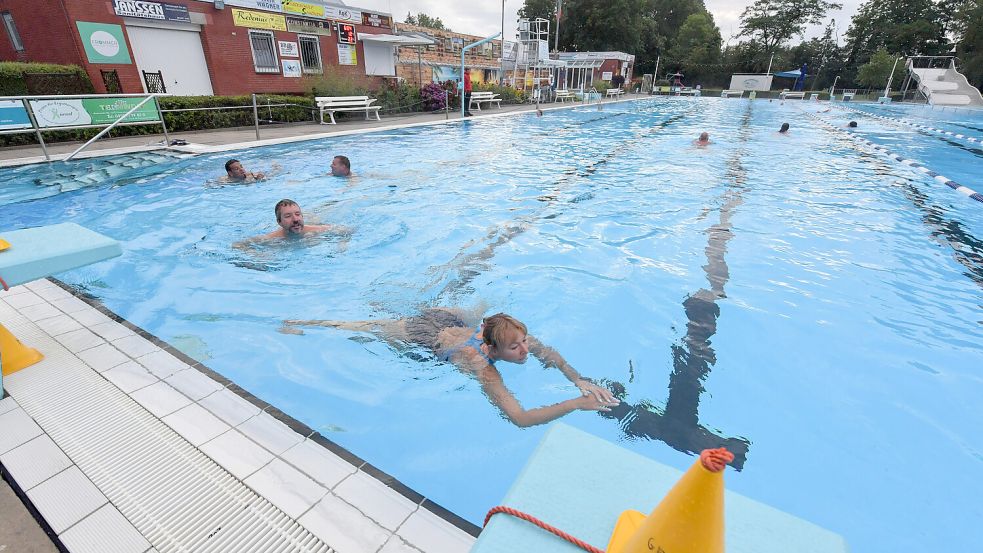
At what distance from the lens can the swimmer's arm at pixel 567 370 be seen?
308 centimetres

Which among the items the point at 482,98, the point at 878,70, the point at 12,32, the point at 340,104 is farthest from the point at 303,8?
the point at 878,70

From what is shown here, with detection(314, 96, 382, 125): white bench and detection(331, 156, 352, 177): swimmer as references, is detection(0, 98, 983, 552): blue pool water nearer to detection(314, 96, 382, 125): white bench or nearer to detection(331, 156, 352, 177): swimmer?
detection(331, 156, 352, 177): swimmer

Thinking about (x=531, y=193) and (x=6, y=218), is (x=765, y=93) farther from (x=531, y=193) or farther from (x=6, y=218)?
(x=6, y=218)

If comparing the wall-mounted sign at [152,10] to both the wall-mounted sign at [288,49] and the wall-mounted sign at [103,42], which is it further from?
the wall-mounted sign at [288,49]

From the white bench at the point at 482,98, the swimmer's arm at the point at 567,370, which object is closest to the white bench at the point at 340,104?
the white bench at the point at 482,98

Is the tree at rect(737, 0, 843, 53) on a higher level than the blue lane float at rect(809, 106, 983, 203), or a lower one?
higher

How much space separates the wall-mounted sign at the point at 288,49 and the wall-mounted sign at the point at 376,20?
3.65 meters

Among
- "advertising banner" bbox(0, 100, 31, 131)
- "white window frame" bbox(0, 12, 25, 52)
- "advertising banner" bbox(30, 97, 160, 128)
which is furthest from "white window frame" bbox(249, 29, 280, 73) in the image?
"advertising banner" bbox(0, 100, 31, 131)

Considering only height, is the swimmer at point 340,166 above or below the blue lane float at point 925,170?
above

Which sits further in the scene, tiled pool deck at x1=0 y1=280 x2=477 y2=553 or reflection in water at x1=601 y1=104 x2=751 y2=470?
reflection in water at x1=601 y1=104 x2=751 y2=470

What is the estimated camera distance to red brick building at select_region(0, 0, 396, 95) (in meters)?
12.7

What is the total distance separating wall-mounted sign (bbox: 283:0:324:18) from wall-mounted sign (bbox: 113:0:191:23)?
3.56 meters

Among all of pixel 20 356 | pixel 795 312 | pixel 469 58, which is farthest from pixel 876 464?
pixel 469 58

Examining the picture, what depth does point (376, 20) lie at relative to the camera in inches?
783
